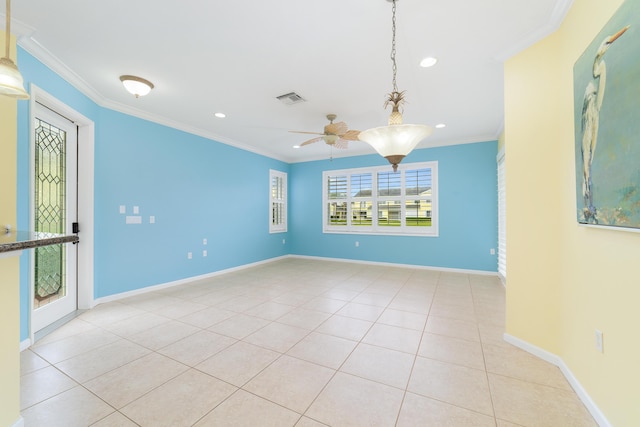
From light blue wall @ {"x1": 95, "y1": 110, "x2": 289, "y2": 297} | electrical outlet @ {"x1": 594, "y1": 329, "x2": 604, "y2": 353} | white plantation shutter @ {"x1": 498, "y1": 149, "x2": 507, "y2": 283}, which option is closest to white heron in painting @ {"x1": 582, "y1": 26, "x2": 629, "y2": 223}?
electrical outlet @ {"x1": 594, "y1": 329, "x2": 604, "y2": 353}

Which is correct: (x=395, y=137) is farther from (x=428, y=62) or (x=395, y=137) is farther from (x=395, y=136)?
(x=428, y=62)

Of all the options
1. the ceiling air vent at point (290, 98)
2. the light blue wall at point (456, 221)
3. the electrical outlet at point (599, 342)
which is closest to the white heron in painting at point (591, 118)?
the electrical outlet at point (599, 342)

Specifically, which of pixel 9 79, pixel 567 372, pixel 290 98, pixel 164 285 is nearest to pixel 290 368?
pixel 567 372

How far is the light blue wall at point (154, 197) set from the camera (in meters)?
2.74

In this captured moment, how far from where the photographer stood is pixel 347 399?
167 centimetres

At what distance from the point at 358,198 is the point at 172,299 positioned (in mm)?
4518

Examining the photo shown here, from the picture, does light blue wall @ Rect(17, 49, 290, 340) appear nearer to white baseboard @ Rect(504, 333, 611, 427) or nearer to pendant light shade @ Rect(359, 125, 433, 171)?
Answer: pendant light shade @ Rect(359, 125, 433, 171)

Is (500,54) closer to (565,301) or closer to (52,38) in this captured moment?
(565,301)

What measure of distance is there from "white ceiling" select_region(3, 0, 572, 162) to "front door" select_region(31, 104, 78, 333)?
631 millimetres

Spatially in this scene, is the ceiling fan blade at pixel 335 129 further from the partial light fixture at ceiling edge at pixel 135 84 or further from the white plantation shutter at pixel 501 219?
the white plantation shutter at pixel 501 219

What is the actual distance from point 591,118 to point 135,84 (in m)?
4.02

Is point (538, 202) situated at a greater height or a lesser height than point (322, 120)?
lesser

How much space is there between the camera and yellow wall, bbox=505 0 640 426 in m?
1.31

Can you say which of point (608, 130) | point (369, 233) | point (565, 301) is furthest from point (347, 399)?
point (369, 233)
